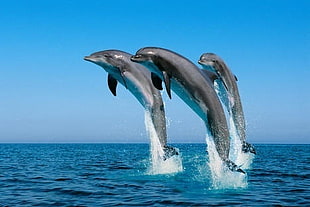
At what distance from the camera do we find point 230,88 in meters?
19.0

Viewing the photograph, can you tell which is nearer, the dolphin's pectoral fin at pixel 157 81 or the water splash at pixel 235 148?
the dolphin's pectoral fin at pixel 157 81

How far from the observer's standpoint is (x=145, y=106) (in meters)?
18.2

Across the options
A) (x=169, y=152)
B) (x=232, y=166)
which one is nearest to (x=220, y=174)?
(x=232, y=166)

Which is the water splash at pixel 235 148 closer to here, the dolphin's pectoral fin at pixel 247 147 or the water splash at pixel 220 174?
the dolphin's pectoral fin at pixel 247 147

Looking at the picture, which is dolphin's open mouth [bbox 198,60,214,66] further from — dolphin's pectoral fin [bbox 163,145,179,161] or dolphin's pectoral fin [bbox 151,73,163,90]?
dolphin's pectoral fin [bbox 163,145,179,161]

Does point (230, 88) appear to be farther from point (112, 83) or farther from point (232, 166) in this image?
point (232, 166)

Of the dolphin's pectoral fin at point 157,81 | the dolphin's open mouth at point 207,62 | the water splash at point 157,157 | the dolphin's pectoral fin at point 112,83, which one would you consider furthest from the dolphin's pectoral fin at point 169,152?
the dolphin's open mouth at point 207,62

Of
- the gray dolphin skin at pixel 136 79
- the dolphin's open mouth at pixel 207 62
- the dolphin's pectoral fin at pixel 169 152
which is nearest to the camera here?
the dolphin's pectoral fin at pixel 169 152

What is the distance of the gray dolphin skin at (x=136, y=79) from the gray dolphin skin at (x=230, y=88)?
7.97 ft

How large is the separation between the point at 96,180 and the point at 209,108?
6776 millimetres

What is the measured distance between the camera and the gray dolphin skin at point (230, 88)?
59.0 ft

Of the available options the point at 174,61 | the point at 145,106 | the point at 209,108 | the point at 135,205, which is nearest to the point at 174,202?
the point at 135,205

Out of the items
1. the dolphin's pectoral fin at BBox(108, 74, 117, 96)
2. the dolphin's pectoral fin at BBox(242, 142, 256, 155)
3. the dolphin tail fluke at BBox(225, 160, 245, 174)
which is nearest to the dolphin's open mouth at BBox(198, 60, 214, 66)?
the dolphin's pectoral fin at BBox(242, 142, 256, 155)

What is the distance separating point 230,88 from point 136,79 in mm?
4215
